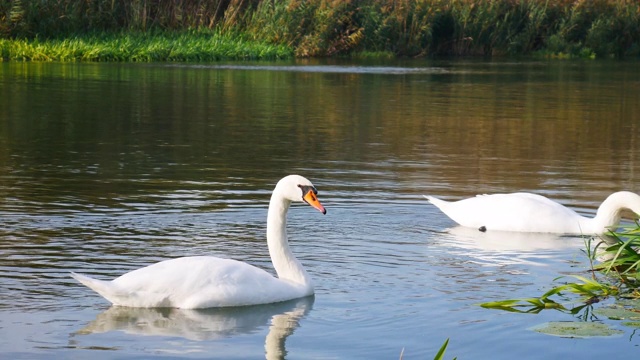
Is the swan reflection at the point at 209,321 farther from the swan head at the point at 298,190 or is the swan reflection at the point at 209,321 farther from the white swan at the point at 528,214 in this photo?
the white swan at the point at 528,214

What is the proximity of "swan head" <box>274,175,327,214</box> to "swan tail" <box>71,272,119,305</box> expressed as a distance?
130 centimetres

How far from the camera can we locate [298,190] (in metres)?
8.01

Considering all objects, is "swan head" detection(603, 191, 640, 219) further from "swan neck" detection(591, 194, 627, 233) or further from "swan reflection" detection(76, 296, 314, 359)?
"swan reflection" detection(76, 296, 314, 359)

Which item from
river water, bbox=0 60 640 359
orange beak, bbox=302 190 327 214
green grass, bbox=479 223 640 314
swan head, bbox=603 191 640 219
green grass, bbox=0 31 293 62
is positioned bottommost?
green grass, bbox=0 31 293 62

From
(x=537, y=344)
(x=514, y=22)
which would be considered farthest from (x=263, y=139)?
(x=514, y=22)

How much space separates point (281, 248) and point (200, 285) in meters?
0.73

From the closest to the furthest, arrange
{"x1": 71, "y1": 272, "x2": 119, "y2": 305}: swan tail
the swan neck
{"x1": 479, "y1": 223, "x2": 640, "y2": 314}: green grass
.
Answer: {"x1": 71, "y1": 272, "x2": 119, "y2": 305}: swan tail < {"x1": 479, "y1": 223, "x2": 640, "y2": 314}: green grass < the swan neck

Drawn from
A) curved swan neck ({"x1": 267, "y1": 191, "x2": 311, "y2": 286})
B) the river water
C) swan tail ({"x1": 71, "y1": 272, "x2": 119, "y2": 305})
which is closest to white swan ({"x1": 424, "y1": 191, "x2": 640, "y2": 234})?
the river water

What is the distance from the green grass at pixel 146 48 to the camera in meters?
33.8

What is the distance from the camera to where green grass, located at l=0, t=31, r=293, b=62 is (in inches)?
1331

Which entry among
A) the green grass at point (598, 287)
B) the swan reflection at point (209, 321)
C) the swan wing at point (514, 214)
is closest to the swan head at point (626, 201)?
the swan wing at point (514, 214)

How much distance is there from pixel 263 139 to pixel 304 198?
32.1 feet

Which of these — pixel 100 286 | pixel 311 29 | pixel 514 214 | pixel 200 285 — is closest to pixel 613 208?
pixel 514 214

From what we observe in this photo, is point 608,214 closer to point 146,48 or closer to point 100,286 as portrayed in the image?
point 100,286
